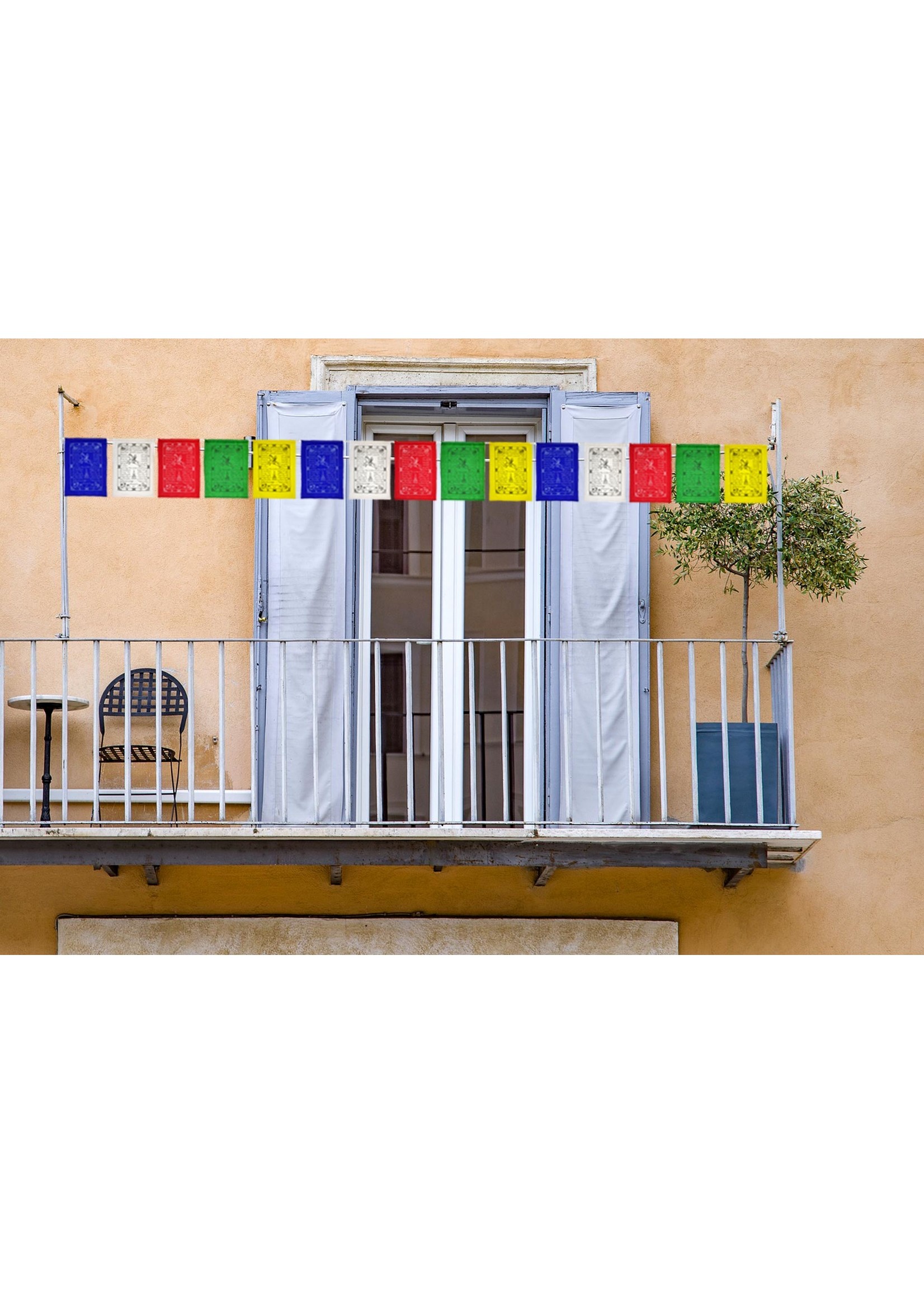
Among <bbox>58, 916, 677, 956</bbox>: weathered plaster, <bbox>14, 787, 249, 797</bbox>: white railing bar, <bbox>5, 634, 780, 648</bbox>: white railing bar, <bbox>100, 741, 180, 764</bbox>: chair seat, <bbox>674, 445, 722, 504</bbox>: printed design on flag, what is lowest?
<bbox>58, 916, 677, 956</bbox>: weathered plaster

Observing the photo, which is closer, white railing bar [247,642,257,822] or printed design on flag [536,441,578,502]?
Result: printed design on flag [536,441,578,502]

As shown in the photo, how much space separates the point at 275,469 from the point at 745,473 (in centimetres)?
203

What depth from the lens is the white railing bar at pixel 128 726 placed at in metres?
7.29

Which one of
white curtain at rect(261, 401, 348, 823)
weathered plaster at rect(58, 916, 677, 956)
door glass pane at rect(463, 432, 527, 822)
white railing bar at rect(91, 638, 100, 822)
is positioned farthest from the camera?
door glass pane at rect(463, 432, 527, 822)

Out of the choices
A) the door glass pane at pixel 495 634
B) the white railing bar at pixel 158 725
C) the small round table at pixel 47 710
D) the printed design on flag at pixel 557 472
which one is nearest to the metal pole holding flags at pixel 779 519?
the printed design on flag at pixel 557 472

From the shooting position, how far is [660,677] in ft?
24.0

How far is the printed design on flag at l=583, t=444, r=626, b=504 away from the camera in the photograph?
288 inches

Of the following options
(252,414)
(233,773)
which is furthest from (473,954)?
(252,414)

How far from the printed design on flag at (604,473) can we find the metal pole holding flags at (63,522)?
2.29 m

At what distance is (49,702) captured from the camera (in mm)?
7656

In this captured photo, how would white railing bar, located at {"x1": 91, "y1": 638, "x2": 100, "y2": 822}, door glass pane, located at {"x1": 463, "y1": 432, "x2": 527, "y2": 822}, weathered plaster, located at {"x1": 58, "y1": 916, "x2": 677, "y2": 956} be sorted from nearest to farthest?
white railing bar, located at {"x1": 91, "y1": 638, "x2": 100, "y2": 822} < weathered plaster, located at {"x1": 58, "y1": 916, "x2": 677, "y2": 956} < door glass pane, located at {"x1": 463, "y1": 432, "x2": 527, "y2": 822}

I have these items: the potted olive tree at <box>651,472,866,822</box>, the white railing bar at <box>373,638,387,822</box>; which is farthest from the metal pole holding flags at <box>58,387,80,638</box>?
the potted olive tree at <box>651,472,866,822</box>

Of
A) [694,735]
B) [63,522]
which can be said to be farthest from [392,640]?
[63,522]

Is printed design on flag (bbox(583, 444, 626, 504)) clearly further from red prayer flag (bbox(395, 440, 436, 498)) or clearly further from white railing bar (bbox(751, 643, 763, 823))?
white railing bar (bbox(751, 643, 763, 823))
